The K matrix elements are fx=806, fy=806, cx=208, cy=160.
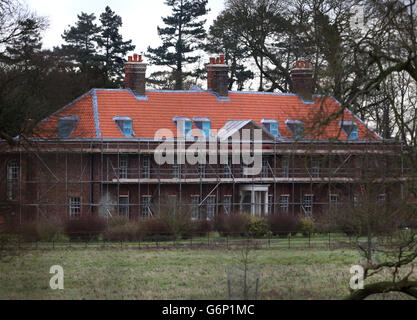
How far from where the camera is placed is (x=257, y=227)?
37.9 meters

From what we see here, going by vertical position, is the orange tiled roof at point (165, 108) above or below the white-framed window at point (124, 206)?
above

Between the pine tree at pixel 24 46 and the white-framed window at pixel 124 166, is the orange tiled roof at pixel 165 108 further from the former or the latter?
the pine tree at pixel 24 46

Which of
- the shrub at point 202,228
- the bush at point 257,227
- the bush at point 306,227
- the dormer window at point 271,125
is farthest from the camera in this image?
the dormer window at point 271,125

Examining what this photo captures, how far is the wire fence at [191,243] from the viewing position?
3241cm

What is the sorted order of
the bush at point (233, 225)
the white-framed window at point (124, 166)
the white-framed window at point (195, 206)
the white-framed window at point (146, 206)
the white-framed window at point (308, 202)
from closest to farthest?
1. the bush at point (233, 225)
2. the white-framed window at point (146, 206)
3. the white-framed window at point (195, 206)
4. the white-framed window at point (124, 166)
5. the white-framed window at point (308, 202)

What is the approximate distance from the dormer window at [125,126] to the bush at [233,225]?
9041 millimetres

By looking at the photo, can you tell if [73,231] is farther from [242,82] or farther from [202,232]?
[242,82]

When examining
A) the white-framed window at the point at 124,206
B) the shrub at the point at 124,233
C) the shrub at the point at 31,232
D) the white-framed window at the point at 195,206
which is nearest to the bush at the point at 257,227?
the white-framed window at the point at 195,206

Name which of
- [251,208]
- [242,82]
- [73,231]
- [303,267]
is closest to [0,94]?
[303,267]

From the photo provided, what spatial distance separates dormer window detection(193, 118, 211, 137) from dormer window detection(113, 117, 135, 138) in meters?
4.07

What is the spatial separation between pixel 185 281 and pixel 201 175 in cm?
2119

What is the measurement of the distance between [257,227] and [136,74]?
13.8 meters

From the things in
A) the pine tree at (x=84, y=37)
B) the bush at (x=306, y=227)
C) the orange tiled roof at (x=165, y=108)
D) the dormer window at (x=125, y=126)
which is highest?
the pine tree at (x=84, y=37)

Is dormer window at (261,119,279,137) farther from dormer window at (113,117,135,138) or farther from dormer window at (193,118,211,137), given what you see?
dormer window at (113,117,135,138)
